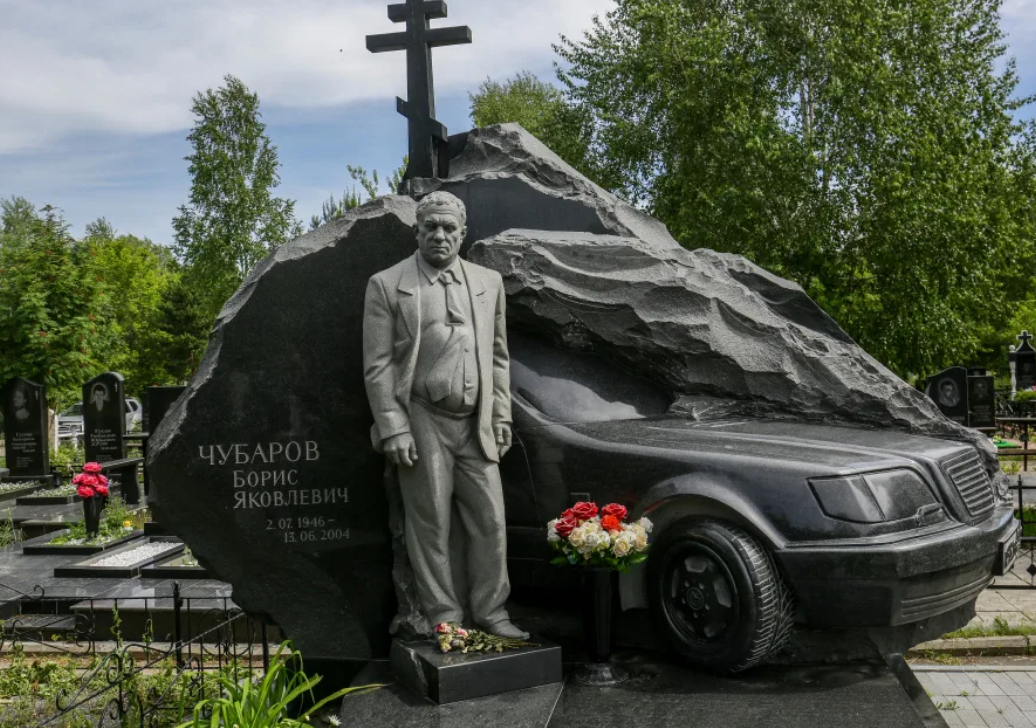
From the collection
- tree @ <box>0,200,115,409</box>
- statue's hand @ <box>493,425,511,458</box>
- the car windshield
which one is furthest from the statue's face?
tree @ <box>0,200,115,409</box>

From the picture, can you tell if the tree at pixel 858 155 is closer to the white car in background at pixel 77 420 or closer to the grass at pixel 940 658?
the grass at pixel 940 658

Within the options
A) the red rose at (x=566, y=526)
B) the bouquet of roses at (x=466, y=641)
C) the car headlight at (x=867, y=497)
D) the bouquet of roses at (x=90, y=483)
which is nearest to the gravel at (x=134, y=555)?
the bouquet of roses at (x=90, y=483)

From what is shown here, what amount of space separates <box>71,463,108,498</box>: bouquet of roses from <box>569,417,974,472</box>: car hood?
837cm

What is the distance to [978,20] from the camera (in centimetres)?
1959

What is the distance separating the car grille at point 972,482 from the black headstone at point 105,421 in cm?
1483

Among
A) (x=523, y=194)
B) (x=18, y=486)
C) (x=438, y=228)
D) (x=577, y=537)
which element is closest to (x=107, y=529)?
(x=18, y=486)

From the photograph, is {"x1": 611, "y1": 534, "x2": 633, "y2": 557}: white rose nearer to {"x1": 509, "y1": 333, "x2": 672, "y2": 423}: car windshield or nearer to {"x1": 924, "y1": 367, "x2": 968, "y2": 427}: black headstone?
{"x1": 509, "y1": 333, "x2": 672, "y2": 423}: car windshield

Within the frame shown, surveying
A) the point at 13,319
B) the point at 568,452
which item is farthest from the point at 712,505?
the point at 13,319

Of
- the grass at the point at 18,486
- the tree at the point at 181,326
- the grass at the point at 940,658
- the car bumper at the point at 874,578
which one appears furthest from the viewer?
the tree at the point at 181,326

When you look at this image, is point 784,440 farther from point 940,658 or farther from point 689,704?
point 940,658

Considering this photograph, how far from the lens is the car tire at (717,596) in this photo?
15.6 feet

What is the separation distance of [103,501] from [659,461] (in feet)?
33.0

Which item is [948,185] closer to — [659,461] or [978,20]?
[978,20]

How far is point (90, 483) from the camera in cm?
1191
